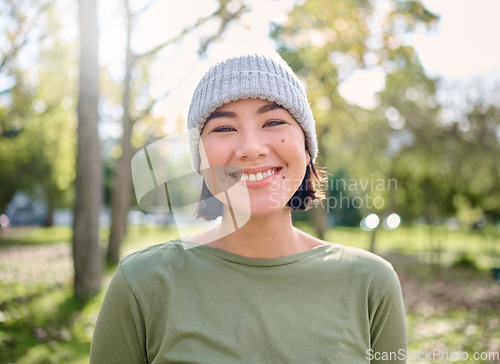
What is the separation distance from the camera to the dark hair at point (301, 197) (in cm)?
197

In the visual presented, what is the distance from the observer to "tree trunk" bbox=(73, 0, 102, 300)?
20.2 feet

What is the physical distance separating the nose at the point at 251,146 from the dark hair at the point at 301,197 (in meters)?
0.44

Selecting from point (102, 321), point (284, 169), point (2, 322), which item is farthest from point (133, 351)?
point (2, 322)

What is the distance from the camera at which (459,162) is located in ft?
36.6

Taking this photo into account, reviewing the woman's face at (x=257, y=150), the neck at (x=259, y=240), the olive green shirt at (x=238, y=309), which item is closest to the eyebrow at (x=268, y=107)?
the woman's face at (x=257, y=150)

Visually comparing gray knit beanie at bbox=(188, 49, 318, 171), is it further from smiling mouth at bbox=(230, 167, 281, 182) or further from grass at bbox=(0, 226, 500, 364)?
grass at bbox=(0, 226, 500, 364)

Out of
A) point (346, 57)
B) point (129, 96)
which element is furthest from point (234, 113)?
point (346, 57)

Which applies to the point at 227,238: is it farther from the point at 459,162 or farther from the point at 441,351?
the point at 459,162

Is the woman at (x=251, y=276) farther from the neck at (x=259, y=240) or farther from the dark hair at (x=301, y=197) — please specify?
the dark hair at (x=301, y=197)

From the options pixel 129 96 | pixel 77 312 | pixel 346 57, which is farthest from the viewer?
pixel 346 57

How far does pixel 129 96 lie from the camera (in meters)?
9.43

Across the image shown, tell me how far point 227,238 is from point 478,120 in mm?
10343

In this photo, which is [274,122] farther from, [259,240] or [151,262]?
[151,262]

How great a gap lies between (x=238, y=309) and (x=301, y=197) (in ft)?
2.22
